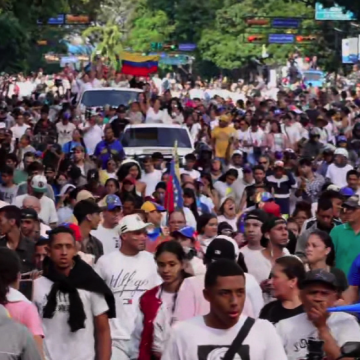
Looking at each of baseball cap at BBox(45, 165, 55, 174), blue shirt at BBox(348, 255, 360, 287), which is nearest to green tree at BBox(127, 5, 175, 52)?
baseball cap at BBox(45, 165, 55, 174)

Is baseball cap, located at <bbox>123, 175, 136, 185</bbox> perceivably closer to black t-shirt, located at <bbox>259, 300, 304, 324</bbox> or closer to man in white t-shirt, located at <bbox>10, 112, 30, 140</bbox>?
black t-shirt, located at <bbox>259, 300, 304, 324</bbox>

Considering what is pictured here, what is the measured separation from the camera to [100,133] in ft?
98.9

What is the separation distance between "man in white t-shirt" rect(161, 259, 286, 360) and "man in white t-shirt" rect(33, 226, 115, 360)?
2.37m

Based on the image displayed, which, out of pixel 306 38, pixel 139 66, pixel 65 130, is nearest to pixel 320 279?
pixel 65 130

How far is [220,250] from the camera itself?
1012cm

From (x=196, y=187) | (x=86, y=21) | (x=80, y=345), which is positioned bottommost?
(x=80, y=345)

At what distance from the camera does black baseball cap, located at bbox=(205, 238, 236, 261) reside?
1009 centimetres

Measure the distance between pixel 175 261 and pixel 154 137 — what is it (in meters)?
19.6

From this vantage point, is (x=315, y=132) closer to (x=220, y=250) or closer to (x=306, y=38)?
(x=220, y=250)

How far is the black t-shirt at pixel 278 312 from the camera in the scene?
8.84m

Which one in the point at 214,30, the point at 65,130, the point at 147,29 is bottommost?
the point at 65,130

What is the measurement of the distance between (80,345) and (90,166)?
1398 centimetres

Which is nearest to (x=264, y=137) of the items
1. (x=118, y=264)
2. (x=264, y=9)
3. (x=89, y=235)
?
(x=89, y=235)

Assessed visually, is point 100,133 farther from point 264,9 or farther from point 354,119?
point 264,9
